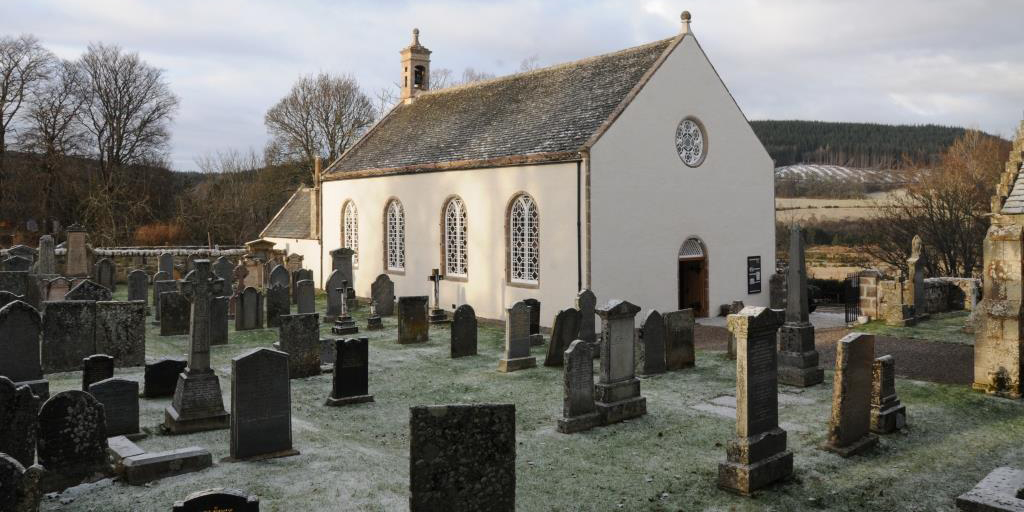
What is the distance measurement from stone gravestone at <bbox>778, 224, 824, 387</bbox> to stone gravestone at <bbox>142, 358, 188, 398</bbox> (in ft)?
34.7

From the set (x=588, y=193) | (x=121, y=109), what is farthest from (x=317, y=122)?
(x=588, y=193)

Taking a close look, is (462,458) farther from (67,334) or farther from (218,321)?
(218,321)

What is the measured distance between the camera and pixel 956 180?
36.0m

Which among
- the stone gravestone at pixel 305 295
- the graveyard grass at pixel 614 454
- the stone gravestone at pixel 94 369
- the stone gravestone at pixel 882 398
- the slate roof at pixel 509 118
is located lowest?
the graveyard grass at pixel 614 454

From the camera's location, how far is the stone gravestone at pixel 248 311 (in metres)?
→ 18.6

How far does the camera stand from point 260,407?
Answer: 799 centimetres

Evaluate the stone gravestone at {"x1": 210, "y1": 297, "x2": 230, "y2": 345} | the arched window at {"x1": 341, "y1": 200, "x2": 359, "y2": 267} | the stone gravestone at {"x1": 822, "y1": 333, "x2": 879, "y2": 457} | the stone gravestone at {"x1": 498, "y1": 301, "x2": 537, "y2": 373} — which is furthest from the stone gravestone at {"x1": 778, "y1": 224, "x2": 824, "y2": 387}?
the arched window at {"x1": 341, "y1": 200, "x2": 359, "y2": 267}

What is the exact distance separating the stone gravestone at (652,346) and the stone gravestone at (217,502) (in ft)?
31.1

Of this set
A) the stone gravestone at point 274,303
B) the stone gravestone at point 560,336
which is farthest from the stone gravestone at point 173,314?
the stone gravestone at point 560,336

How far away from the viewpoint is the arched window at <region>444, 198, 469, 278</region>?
23.0m

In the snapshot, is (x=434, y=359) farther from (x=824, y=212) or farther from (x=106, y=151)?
(x=824, y=212)

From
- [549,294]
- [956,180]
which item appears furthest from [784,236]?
[549,294]

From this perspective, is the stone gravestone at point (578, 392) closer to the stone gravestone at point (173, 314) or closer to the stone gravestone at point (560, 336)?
the stone gravestone at point (560, 336)

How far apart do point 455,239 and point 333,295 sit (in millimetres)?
4914
